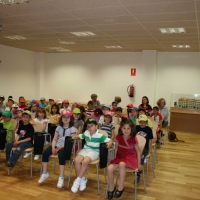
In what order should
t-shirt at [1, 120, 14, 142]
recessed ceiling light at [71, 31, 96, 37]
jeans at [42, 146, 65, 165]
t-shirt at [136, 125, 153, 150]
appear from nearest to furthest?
jeans at [42, 146, 65, 165] → t-shirt at [136, 125, 153, 150] → t-shirt at [1, 120, 14, 142] → recessed ceiling light at [71, 31, 96, 37]

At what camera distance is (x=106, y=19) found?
5.06 meters

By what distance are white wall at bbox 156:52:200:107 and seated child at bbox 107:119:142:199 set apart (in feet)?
21.8

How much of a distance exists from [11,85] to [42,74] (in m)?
1.77

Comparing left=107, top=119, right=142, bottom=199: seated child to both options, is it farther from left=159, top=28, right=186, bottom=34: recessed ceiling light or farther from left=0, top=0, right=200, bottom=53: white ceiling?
left=159, top=28, right=186, bottom=34: recessed ceiling light

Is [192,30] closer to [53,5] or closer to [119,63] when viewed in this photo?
[53,5]

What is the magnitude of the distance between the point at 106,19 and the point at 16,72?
641cm

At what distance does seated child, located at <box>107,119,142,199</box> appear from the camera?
3326 millimetres

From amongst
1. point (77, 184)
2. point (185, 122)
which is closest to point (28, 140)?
point (77, 184)

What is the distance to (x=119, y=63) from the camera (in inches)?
404

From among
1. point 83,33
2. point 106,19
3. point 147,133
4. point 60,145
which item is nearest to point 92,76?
point 83,33

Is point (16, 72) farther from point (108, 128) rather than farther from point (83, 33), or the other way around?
point (108, 128)

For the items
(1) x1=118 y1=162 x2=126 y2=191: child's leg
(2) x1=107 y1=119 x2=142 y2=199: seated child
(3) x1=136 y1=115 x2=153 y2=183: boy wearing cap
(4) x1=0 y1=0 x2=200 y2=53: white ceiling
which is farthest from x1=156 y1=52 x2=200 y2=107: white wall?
(1) x1=118 y1=162 x2=126 y2=191: child's leg

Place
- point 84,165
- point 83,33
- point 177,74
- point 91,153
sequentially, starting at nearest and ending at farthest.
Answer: point 84,165 < point 91,153 < point 83,33 < point 177,74

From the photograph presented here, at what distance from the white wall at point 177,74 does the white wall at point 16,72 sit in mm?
5724
